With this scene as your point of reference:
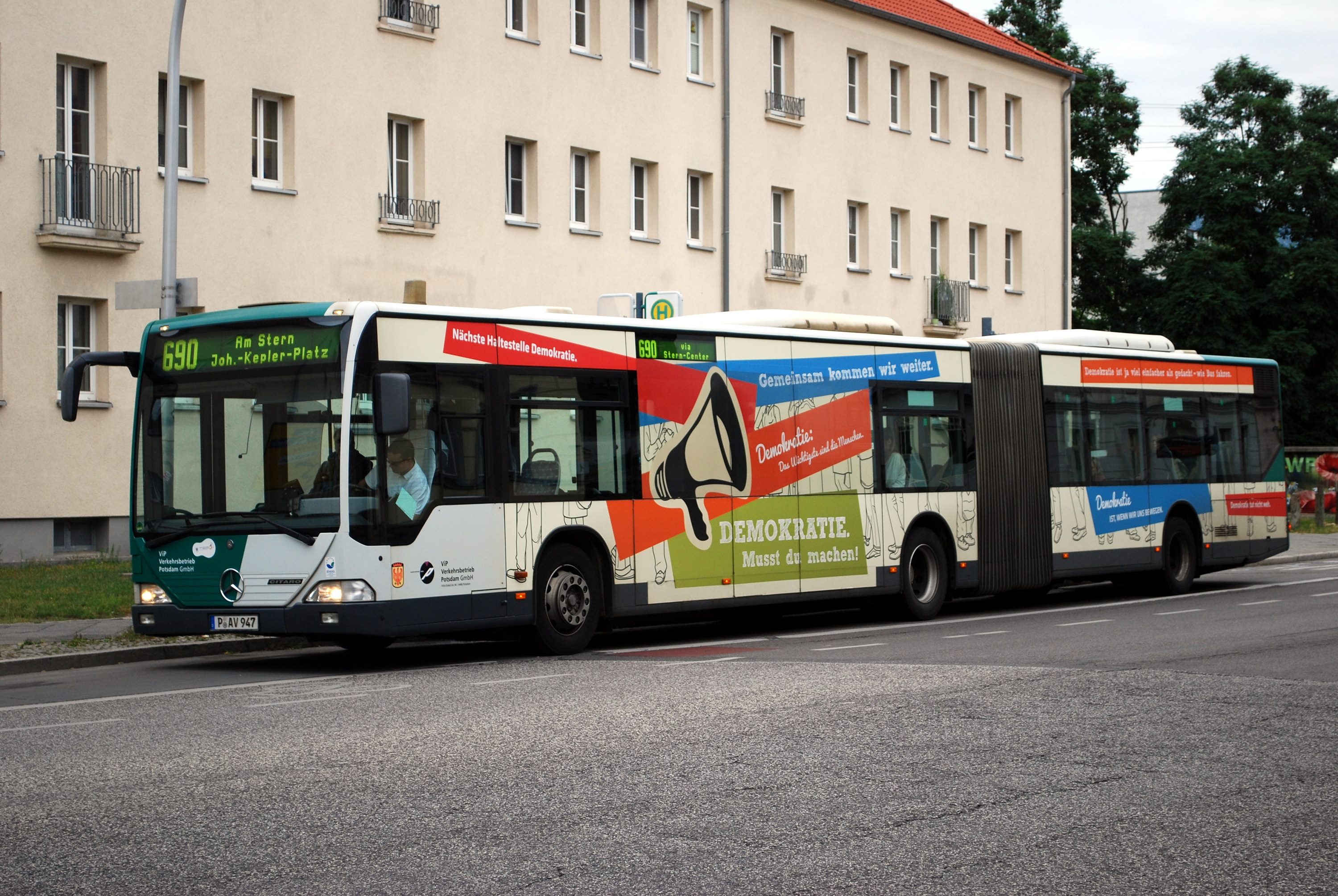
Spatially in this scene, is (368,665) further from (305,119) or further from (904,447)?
(305,119)

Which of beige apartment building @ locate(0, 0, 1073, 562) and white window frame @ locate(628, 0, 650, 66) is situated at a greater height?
white window frame @ locate(628, 0, 650, 66)

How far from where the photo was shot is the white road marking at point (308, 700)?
34.9 feet

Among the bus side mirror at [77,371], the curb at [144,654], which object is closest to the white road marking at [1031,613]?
the curb at [144,654]

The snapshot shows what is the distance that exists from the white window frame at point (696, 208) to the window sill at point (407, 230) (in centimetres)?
727

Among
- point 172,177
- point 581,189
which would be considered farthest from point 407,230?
point 172,177

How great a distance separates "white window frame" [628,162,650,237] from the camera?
3366 cm

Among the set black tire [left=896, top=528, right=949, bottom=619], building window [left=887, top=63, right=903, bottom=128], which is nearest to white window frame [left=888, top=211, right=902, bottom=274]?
building window [left=887, top=63, right=903, bottom=128]

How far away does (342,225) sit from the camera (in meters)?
28.0

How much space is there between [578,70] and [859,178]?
31.1 feet

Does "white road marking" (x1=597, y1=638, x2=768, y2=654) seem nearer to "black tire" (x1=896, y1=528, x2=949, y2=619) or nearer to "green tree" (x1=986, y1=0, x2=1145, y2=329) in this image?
"black tire" (x1=896, y1=528, x2=949, y2=619)

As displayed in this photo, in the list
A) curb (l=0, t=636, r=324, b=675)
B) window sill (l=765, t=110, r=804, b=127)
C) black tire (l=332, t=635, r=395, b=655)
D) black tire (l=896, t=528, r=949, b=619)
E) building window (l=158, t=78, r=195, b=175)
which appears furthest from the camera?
window sill (l=765, t=110, r=804, b=127)

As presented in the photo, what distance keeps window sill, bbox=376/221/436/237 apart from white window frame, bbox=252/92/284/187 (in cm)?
196

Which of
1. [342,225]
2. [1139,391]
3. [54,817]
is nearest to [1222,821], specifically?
[54,817]

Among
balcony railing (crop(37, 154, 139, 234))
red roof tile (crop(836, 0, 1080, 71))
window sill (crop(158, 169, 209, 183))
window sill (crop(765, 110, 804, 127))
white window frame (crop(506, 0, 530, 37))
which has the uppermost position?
red roof tile (crop(836, 0, 1080, 71))
